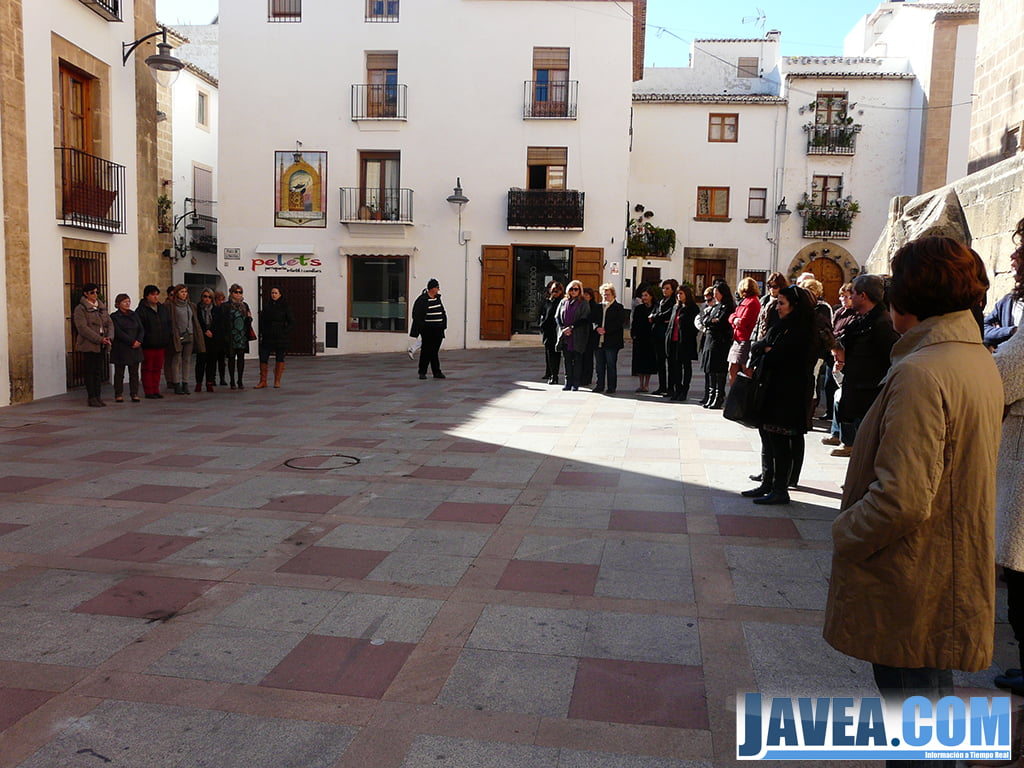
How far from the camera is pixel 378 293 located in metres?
25.1

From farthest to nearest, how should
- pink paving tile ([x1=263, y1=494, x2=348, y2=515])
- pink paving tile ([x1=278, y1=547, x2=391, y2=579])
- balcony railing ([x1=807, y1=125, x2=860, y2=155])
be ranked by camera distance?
1. balcony railing ([x1=807, y1=125, x2=860, y2=155])
2. pink paving tile ([x1=263, y1=494, x2=348, y2=515])
3. pink paving tile ([x1=278, y1=547, x2=391, y2=579])

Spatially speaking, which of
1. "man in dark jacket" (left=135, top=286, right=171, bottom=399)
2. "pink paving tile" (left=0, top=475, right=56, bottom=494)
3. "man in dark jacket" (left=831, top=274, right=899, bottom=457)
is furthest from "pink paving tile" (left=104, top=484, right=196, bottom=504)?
"man in dark jacket" (left=135, top=286, right=171, bottom=399)

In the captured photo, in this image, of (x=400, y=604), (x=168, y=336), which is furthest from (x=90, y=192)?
(x=400, y=604)

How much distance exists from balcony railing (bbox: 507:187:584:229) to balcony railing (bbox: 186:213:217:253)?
37.5 feet

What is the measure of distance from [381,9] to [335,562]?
22.9m

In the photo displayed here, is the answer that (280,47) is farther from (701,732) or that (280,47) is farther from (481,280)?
(701,732)

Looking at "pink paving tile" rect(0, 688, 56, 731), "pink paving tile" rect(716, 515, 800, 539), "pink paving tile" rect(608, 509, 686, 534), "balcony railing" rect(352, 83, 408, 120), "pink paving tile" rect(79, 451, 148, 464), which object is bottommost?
"pink paving tile" rect(0, 688, 56, 731)

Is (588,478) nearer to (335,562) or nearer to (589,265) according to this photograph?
(335,562)

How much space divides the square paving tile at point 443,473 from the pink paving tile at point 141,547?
2.36m

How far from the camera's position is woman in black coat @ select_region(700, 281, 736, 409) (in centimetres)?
1107

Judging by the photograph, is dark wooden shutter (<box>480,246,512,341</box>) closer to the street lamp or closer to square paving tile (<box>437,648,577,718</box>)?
the street lamp

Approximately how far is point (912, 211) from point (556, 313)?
595 centimetres

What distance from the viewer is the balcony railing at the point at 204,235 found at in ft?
94.1

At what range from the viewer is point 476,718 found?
3.27 metres
